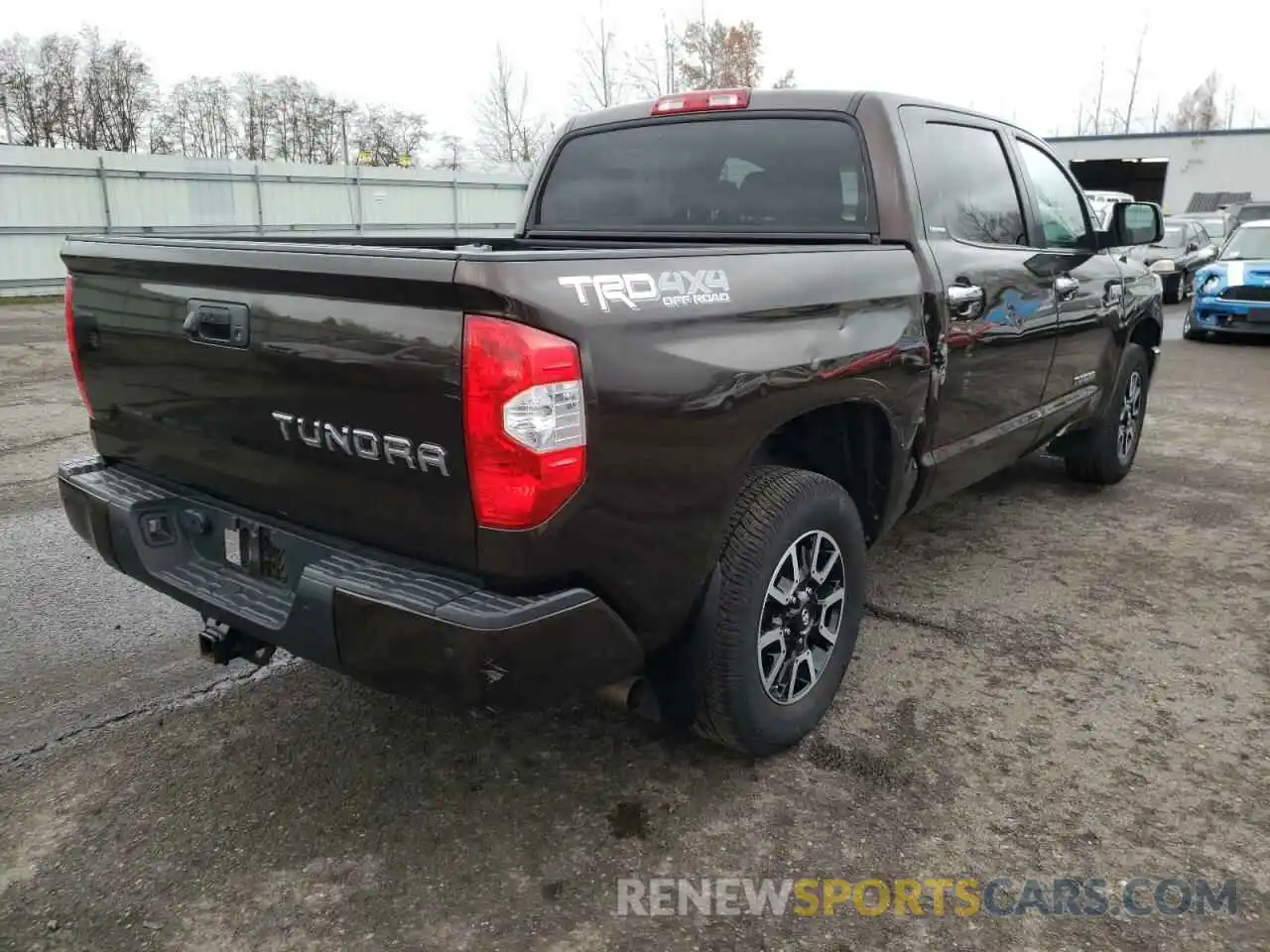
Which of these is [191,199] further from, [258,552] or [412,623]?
[412,623]

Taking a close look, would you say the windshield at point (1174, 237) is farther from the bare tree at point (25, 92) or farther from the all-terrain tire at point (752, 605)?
the bare tree at point (25, 92)

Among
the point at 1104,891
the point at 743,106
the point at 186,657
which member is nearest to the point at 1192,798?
the point at 1104,891

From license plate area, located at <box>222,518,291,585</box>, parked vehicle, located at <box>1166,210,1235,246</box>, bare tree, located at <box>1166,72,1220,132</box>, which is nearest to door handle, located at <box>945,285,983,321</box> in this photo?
license plate area, located at <box>222,518,291,585</box>

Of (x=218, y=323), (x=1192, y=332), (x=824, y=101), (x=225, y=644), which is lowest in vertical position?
(x=1192, y=332)

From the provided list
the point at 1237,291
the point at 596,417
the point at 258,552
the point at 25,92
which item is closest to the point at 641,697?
the point at 596,417

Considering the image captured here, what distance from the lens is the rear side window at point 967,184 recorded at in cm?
342

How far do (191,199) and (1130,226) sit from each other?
59.6ft

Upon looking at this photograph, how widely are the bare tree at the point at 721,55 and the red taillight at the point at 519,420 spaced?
29.7 m

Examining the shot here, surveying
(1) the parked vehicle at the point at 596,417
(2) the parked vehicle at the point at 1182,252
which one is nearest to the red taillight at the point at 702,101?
(1) the parked vehicle at the point at 596,417

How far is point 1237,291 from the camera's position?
12.2 meters

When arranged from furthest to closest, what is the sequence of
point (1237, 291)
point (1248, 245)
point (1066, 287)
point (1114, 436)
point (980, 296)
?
point (1248, 245), point (1237, 291), point (1114, 436), point (1066, 287), point (980, 296)

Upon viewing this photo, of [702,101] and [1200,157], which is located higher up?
[1200,157]

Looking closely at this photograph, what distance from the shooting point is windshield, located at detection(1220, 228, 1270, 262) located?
41.5 feet

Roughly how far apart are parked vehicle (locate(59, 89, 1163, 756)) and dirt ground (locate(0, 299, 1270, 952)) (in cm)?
31
